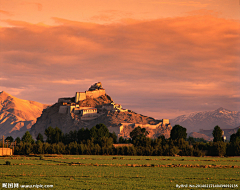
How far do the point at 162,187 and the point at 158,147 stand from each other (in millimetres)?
64592

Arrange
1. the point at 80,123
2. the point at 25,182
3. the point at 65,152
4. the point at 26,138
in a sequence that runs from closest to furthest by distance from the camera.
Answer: the point at 25,182, the point at 65,152, the point at 26,138, the point at 80,123

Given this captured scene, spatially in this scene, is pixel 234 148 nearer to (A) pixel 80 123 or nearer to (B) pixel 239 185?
(B) pixel 239 185

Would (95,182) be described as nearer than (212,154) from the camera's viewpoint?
Yes

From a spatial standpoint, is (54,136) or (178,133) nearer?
(178,133)

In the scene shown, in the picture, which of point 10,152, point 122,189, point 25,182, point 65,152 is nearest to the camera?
point 122,189

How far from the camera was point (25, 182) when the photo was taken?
80.5 feet

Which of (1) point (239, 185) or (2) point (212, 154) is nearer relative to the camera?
(1) point (239, 185)

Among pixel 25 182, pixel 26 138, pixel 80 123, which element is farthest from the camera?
pixel 80 123

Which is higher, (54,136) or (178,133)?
(178,133)

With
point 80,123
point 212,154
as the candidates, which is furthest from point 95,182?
point 80,123

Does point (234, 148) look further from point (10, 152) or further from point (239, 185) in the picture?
point (239, 185)

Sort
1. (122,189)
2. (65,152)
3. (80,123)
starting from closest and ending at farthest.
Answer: (122,189)
(65,152)
(80,123)

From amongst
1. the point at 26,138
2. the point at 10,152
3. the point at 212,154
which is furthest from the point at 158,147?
the point at 26,138

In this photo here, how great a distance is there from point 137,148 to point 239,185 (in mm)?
61082
